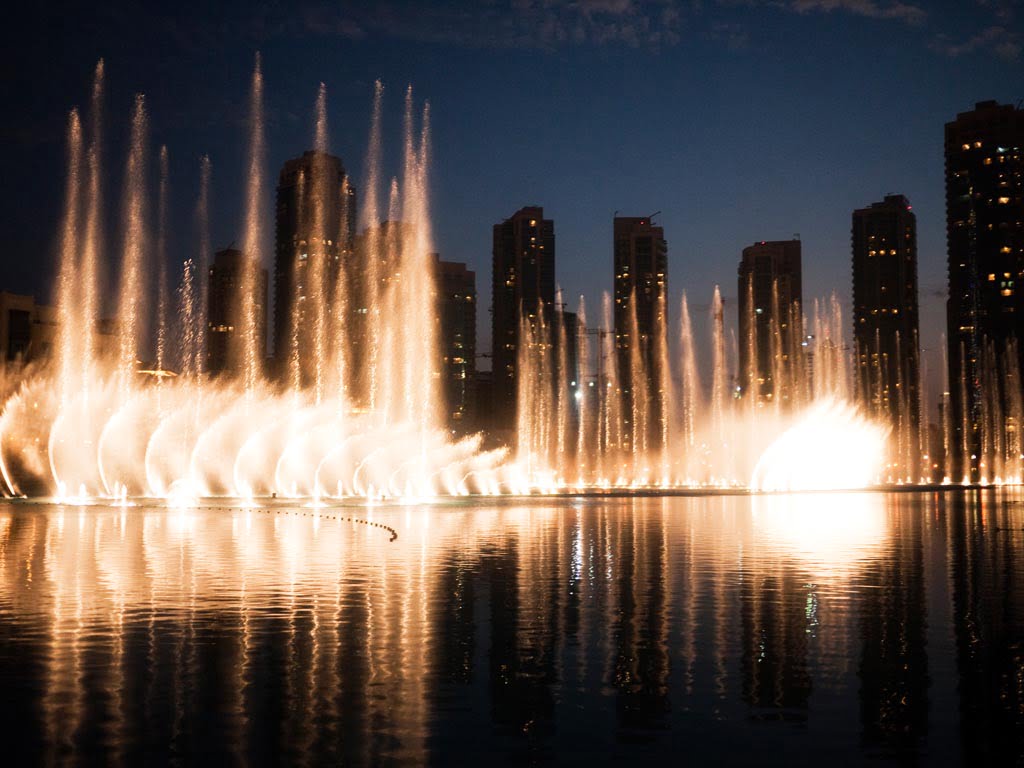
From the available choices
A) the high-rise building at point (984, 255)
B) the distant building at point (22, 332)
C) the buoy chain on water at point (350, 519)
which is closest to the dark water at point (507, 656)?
the buoy chain on water at point (350, 519)

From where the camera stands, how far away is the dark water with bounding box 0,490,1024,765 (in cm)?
847

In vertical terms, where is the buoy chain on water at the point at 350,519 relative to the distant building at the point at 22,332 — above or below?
below

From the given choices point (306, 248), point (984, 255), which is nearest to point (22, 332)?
point (306, 248)

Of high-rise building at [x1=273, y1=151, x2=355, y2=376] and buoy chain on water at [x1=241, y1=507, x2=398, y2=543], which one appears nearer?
buoy chain on water at [x1=241, y1=507, x2=398, y2=543]

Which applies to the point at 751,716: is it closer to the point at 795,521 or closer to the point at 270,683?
the point at 270,683

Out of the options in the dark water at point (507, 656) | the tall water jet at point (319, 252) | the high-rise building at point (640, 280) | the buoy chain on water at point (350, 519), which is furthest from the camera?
the high-rise building at point (640, 280)

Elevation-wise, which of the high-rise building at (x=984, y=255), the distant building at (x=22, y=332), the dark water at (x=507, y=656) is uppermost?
the high-rise building at (x=984, y=255)

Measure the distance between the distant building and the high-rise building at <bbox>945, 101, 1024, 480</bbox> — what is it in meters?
132

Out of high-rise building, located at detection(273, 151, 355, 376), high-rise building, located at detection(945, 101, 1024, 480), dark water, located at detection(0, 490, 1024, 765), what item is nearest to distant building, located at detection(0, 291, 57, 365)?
high-rise building, located at detection(273, 151, 355, 376)

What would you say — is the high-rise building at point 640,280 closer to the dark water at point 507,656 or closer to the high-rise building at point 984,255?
the high-rise building at point 984,255

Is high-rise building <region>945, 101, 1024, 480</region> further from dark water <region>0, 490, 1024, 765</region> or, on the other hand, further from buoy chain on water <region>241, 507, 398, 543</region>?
dark water <region>0, 490, 1024, 765</region>

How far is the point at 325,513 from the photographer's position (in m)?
→ 44.1

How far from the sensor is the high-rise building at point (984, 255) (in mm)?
173625

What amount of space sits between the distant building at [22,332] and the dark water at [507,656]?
8125 cm
